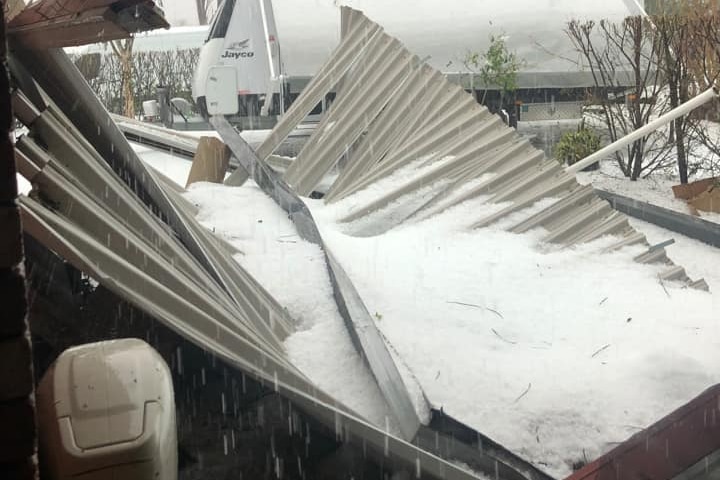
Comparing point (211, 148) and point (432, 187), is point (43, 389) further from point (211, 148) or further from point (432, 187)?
point (211, 148)

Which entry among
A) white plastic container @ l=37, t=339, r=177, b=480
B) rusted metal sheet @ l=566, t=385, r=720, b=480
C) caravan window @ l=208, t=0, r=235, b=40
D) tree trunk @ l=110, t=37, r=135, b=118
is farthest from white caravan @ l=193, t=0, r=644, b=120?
white plastic container @ l=37, t=339, r=177, b=480

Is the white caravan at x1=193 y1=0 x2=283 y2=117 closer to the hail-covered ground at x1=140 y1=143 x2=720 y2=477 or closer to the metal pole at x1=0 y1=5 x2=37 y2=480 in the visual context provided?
the hail-covered ground at x1=140 y1=143 x2=720 y2=477

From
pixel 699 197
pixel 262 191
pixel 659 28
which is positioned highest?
pixel 659 28

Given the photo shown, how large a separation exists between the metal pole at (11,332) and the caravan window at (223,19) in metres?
11.9

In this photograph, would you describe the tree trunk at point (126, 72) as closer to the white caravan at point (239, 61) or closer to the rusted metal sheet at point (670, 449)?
the white caravan at point (239, 61)

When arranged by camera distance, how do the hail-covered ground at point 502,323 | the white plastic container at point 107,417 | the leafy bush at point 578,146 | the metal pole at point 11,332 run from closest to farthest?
the metal pole at point 11,332, the white plastic container at point 107,417, the hail-covered ground at point 502,323, the leafy bush at point 578,146

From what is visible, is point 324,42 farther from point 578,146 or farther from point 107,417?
point 107,417

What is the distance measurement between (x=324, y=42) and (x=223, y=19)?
5.72ft

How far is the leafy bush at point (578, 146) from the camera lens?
32.6 ft

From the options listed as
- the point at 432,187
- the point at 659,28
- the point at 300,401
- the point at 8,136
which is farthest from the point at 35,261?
the point at 659,28

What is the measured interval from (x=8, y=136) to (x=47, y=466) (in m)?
0.68

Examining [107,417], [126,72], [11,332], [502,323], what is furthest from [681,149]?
[126,72]

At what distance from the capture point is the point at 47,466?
57.6 inches

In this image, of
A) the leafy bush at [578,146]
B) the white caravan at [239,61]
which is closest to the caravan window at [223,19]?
the white caravan at [239,61]
